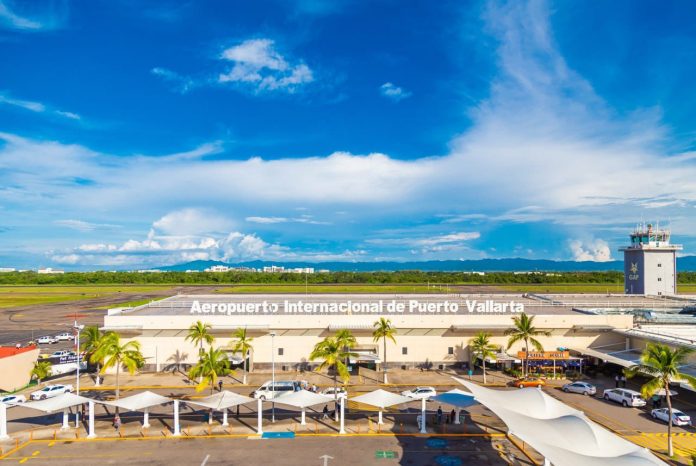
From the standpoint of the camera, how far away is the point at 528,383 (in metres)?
54.3

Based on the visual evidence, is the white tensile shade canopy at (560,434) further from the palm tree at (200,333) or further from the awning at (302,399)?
the palm tree at (200,333)

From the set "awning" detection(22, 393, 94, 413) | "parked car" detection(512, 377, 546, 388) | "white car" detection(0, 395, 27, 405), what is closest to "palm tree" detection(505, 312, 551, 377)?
"parked car" detection(512, 377, 546, 388)

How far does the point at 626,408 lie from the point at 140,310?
212ft

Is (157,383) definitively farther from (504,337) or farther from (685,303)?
(685,303)

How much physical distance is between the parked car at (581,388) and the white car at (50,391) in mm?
58445

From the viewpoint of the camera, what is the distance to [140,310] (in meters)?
67.7

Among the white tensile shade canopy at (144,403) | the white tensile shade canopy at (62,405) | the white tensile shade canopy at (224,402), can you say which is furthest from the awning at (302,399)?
the white tensile shade canopy at (62,405)

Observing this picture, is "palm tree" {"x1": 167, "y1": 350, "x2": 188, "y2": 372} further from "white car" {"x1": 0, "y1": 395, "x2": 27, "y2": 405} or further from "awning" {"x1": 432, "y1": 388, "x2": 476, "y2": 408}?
"awning" {"x1": 432, "y1": 388, "x2": 476, "y2": 408}

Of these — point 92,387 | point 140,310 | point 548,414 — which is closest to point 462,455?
point 548,414

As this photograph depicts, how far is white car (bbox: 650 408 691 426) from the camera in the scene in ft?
134

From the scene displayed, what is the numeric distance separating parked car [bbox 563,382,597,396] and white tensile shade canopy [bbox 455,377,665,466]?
19.0 m

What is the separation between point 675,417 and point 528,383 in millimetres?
15581

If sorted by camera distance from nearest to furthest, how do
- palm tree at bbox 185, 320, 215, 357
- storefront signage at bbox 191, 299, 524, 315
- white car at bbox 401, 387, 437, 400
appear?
1. white car at bbox 401, 387, 437, 400
2. palm tree at bbox 185, 320, 215, 357
3. storefront signage at bbox 191, 299, 524, 315

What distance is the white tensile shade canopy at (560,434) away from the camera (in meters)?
25.2
